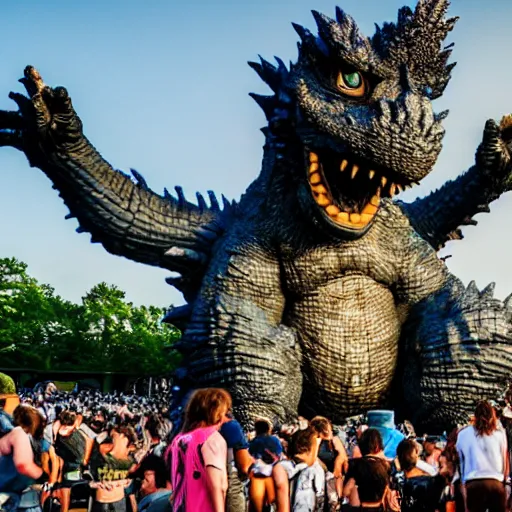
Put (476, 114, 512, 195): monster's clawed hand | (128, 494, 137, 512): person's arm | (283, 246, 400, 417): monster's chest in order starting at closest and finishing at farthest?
(128, 494, 137, 512): person's arm, (283, 246, 400, 417): monster's chest, (476, 114, 512, 195): monster's clawed hand

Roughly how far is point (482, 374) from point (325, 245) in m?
1.27

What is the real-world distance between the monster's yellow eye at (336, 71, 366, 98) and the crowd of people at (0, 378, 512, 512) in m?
1.96

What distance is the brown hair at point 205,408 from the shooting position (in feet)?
9.84

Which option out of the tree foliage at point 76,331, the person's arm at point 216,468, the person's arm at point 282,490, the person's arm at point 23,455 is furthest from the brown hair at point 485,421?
the tree foliage at point 76,331

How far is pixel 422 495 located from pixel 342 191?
2043 millimetres

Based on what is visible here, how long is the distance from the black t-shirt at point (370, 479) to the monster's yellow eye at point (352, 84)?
2.57 metres

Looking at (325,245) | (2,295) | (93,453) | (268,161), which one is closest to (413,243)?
(325,245)

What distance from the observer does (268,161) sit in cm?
596

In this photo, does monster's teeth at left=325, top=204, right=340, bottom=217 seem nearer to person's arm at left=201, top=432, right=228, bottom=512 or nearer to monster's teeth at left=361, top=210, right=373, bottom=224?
monster's teeth at left=361, top=210, right=373, bottom=224

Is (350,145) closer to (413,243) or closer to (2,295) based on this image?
(413,243)

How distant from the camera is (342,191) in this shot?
5445 mm

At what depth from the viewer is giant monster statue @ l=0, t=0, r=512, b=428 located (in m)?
5.32

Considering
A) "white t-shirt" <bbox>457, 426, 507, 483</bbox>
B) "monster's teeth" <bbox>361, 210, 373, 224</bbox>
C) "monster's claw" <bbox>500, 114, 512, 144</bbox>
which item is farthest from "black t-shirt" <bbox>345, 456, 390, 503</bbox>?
"monster's claw" <bbox>500, 114, 512, 144</bbox>

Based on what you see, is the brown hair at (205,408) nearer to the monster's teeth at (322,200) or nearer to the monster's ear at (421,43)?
the monster's teeth at (322,200)
